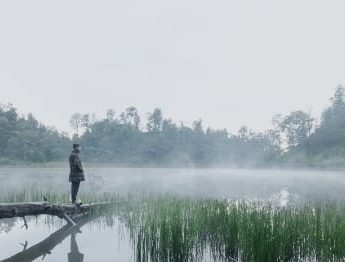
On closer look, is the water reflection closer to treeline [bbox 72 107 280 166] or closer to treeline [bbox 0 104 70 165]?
treeline [bbox 0 104 70 165]

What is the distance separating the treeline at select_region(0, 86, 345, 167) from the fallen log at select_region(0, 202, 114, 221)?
59510 mm

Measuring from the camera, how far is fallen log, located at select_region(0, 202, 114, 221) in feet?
33.2

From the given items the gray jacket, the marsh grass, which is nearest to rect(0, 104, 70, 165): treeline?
the gray jacket

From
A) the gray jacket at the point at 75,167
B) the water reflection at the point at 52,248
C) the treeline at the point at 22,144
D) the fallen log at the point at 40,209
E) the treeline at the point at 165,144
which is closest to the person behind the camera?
the water reflection at the point at 52,248

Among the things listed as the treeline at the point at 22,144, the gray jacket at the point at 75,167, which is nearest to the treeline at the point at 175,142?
the treeline at the point at 22,144

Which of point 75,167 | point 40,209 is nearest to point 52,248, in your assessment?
point 40,209

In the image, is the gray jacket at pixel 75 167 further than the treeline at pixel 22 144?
No

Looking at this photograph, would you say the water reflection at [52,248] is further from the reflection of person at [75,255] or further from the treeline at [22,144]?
the treeline at [22,144]

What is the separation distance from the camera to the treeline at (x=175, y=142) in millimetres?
71438

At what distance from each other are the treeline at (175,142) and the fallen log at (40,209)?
59.5m

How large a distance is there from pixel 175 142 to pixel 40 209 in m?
80.7

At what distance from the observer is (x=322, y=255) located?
24.0 feet

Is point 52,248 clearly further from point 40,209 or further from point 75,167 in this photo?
point 75,167

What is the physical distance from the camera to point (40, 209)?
1110cm
